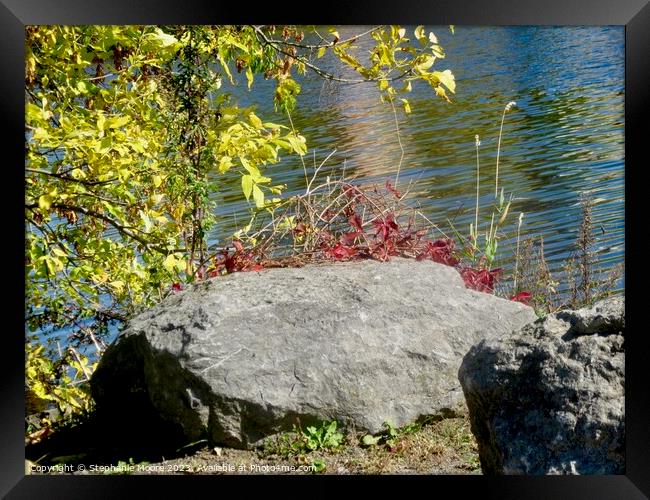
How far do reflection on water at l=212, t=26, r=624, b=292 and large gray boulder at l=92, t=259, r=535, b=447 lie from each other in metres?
1.52

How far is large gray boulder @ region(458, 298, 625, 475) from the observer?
2.76 m

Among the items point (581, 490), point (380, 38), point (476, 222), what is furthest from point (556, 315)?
point (476, 222)

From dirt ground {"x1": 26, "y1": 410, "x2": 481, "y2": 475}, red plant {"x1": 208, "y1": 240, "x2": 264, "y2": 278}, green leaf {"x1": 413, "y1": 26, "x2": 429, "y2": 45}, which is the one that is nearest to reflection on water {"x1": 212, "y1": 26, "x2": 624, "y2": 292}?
red plant {"x1": 208, "y1": 240, "x2": 264, "y2": 278}

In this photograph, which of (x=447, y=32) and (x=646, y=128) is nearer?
(x=646, y=128)

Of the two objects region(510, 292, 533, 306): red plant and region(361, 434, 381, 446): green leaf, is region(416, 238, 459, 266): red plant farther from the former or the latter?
region(361, 434, 381, 446): green leaf

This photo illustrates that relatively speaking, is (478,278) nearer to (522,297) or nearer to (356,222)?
(522,297)

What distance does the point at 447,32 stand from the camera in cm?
622

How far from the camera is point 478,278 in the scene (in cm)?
460

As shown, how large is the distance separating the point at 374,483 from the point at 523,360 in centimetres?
74
